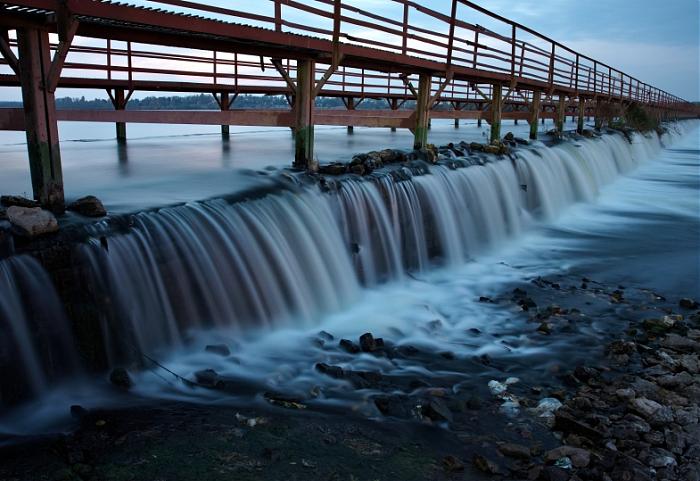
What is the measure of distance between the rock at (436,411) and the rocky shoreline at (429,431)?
0.04 feet

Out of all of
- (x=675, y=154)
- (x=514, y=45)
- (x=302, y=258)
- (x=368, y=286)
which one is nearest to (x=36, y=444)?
(x=302, y=258)

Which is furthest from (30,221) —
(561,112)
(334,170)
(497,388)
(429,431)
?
(561,112)

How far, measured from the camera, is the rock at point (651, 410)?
4.63 metres

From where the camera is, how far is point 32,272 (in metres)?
4.98

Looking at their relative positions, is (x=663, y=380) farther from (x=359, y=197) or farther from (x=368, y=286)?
(x=359, y=197)

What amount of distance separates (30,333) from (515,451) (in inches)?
153

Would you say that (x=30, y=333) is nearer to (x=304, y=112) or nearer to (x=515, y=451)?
(x=515, y=451)

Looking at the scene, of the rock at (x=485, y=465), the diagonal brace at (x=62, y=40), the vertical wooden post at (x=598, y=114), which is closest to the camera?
the rock at (x=485, y=465)

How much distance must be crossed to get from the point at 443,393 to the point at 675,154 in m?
35.5

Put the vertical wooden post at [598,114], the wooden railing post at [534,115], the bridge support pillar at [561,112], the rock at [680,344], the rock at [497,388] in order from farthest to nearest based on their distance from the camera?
the vertical wooden post at [598,114] → the bridge support pillar at [561,112] → the wooden railing post at [534,115] → the rock at [680,344] → the rock at [497,388]

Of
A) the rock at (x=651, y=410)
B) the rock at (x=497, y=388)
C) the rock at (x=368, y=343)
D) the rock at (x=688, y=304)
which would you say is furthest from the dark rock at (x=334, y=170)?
the rock at (x=651, y=410)

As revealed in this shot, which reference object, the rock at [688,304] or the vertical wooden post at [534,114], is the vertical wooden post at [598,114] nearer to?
the vertical wooden post at [534,114]

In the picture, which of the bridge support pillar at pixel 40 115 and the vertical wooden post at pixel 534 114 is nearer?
the bridge support pillar at pixel 40 115

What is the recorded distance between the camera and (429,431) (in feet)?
14.8
